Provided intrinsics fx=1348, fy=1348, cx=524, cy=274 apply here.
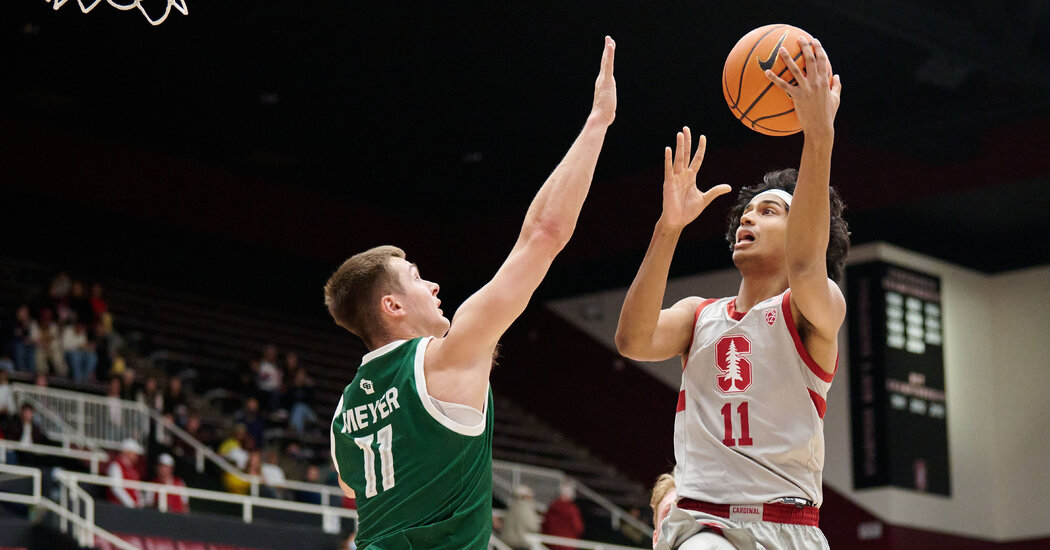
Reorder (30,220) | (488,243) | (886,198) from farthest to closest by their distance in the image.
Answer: (488,243)
(30,220)
(886,198)

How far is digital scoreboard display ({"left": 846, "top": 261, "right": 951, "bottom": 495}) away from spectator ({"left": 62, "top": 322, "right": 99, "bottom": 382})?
31.7 ft

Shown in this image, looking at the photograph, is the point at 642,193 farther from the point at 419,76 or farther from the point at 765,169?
the point at 419,76

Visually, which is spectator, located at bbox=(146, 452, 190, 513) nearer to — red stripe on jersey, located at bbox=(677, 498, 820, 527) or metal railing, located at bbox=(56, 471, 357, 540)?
metal railing, located at bbox=(56, 471, 357, 540)

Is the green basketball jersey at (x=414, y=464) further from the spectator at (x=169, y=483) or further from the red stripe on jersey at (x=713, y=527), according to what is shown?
the spectator at (x=169, y=483)

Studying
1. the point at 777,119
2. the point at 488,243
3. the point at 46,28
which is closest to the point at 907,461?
the point at 488,243

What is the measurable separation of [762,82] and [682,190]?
1.82 feet

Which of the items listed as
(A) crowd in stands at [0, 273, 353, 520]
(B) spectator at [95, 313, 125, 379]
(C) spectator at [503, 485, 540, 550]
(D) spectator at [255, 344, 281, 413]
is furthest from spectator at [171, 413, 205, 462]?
(C) spectator at [503, 485, 540, 550]

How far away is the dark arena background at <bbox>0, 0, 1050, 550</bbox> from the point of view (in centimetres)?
1479

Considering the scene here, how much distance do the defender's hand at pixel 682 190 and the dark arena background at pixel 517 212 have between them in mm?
8457

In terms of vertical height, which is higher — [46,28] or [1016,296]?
[46,28]

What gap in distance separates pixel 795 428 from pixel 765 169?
13.6 metres

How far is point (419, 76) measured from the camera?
54.0 feet

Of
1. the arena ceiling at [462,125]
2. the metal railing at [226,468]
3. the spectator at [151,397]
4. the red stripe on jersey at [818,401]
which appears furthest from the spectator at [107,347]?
the red stripe on jersey at [818,401]

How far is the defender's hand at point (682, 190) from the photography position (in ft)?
15.1
